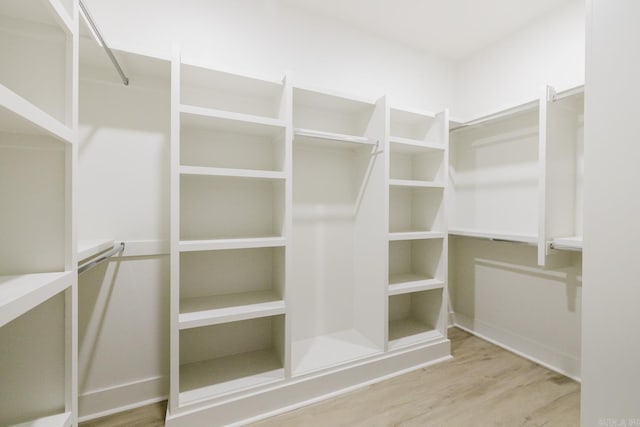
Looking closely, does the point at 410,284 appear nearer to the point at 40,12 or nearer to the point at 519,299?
the point at 519,299

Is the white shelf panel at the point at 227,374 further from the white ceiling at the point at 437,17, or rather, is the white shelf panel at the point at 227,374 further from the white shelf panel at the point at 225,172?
the white ceiling at the point at 437,17

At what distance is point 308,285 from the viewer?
2.06 meters

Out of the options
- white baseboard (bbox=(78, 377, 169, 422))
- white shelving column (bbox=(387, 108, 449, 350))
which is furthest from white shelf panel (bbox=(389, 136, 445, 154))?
white baseboard (bbox=(78, 377, 169, 422))

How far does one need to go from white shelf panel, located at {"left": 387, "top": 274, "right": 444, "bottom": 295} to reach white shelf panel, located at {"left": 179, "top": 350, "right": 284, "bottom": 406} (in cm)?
93

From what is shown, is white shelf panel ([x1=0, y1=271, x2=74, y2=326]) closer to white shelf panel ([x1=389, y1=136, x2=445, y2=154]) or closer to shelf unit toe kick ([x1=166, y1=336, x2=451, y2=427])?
shelf unit toe kick ([x1=166, y1=336, x2=451, y2=427])

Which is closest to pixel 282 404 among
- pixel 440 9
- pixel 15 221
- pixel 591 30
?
pixel 15 221

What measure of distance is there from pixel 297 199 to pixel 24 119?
1.49 meters

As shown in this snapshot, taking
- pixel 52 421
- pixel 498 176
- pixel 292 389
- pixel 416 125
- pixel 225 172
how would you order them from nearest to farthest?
pixel 52 421 → pixel 225 172 → pixel 292 389 → pixel 498 176 → pixel 416 125

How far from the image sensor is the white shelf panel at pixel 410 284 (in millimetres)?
1927

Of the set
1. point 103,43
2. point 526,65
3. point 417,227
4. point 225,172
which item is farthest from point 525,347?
point 103,43

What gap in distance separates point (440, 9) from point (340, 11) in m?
0.76

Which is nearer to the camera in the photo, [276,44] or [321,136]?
[321,136]

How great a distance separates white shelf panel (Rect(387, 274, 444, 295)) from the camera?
1.93 metres

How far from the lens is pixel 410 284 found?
2.02 meters
